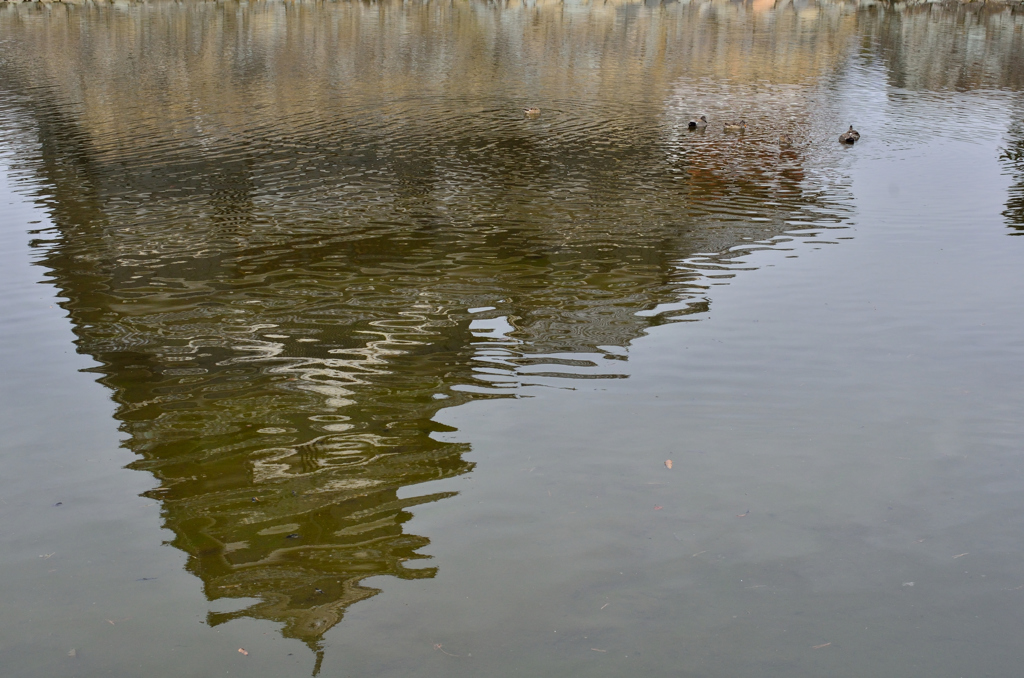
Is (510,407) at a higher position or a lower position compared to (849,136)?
lower

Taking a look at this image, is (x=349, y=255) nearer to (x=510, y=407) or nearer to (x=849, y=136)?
(x=510, y=407)

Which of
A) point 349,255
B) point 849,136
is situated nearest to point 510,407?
point 349,255

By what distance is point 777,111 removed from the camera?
78.8ft

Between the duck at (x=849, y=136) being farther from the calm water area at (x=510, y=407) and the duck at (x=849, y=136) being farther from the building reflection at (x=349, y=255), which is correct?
the building reflection at (x=349, y=255)

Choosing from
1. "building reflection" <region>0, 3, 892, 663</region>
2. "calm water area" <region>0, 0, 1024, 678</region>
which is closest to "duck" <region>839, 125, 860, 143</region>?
"calm water area" <region>0, 0, 1024, 678</region>

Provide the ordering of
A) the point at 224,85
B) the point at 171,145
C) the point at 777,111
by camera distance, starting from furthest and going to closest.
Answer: the point at 224,85, the point at 777,111, the point at 171,145

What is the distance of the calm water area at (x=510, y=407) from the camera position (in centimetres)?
516

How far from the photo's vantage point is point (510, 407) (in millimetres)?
7664

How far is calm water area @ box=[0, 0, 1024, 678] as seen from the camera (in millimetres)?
5156

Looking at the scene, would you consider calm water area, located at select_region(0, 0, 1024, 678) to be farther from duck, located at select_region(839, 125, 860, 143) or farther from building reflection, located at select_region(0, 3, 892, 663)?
duck, located at select_region(839, 125, 860, 143)

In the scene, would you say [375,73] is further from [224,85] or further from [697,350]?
[697,350]

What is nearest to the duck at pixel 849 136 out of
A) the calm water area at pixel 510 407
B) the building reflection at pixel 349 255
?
the calm water area at pixel 510 407

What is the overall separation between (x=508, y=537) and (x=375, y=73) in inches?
1064

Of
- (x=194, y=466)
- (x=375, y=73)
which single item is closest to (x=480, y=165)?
(x=194, y=466)
